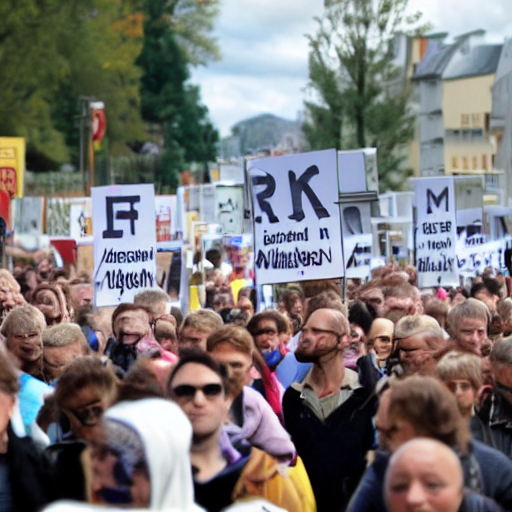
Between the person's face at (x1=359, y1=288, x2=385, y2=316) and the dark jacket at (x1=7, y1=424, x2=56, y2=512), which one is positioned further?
the person's face at (x1=359, y1=288, x2=385, y2=316)

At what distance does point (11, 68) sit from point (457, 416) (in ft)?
176

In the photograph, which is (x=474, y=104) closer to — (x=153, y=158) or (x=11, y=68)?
(x=153, y=158)

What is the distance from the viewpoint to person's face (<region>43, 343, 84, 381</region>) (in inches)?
300

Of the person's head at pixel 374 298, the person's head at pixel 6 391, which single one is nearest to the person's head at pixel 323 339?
the person's head at pixel 6 391

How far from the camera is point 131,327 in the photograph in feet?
29.3

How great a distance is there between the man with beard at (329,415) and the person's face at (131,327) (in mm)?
1933

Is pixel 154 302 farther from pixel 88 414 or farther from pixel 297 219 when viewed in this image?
pixel 88 414

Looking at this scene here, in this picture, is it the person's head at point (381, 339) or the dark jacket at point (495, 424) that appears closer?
the dark jacket at point (495, 424)

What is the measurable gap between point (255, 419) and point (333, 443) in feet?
2.49

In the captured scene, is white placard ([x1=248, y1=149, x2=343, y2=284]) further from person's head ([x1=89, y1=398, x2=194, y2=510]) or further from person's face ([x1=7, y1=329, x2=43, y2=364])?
person's head ([x1=89, y1=398, x2=194, y2=510])

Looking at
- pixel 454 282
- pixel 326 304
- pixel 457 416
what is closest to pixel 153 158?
pixel 454 282

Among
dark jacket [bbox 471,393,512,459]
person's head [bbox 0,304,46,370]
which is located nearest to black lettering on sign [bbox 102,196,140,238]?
person's head [bbox 0,304,46,370]

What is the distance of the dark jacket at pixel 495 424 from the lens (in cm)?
606

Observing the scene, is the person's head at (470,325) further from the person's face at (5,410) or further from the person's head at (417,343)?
the person's face at (5,410)
